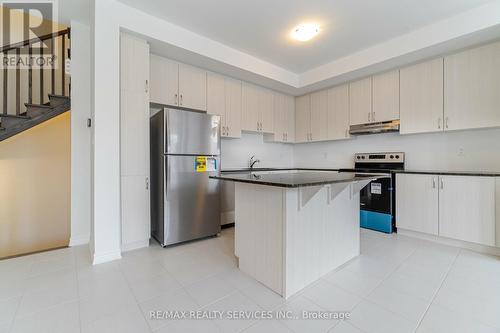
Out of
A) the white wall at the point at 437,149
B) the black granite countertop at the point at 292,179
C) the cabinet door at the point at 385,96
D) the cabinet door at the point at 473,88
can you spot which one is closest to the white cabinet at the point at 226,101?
the black granite countertop at the point at 292,179

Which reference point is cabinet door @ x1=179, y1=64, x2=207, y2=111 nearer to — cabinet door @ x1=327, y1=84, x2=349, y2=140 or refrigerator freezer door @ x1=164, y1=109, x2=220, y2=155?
refrigerator freezer door @ x1=164, y1=109, x2=220, y2=155

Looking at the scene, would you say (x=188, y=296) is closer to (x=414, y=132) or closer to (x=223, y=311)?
(x=223, y=311)

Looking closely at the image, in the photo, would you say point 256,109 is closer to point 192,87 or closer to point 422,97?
point 192,87

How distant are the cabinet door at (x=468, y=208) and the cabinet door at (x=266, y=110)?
9.23 feet

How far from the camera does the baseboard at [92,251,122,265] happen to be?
2.24m

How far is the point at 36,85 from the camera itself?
3537 mm

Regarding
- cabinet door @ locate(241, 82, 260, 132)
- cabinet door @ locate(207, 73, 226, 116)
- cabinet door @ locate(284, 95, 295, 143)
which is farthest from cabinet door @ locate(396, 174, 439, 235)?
cabinet door @ locate(207, 73, 226, 116)

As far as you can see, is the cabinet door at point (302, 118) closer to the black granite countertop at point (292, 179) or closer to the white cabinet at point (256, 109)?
the white cabinet at point (256, 109)

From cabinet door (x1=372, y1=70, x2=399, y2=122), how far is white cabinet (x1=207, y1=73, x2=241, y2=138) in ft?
7.57

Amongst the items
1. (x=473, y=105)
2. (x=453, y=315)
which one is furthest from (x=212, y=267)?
(x=473, y=105)

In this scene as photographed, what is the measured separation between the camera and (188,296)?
1.71 m

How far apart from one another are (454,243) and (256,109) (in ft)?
11.6

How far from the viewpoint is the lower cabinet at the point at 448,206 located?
2541 millimetres

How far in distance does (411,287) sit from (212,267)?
1765mm
